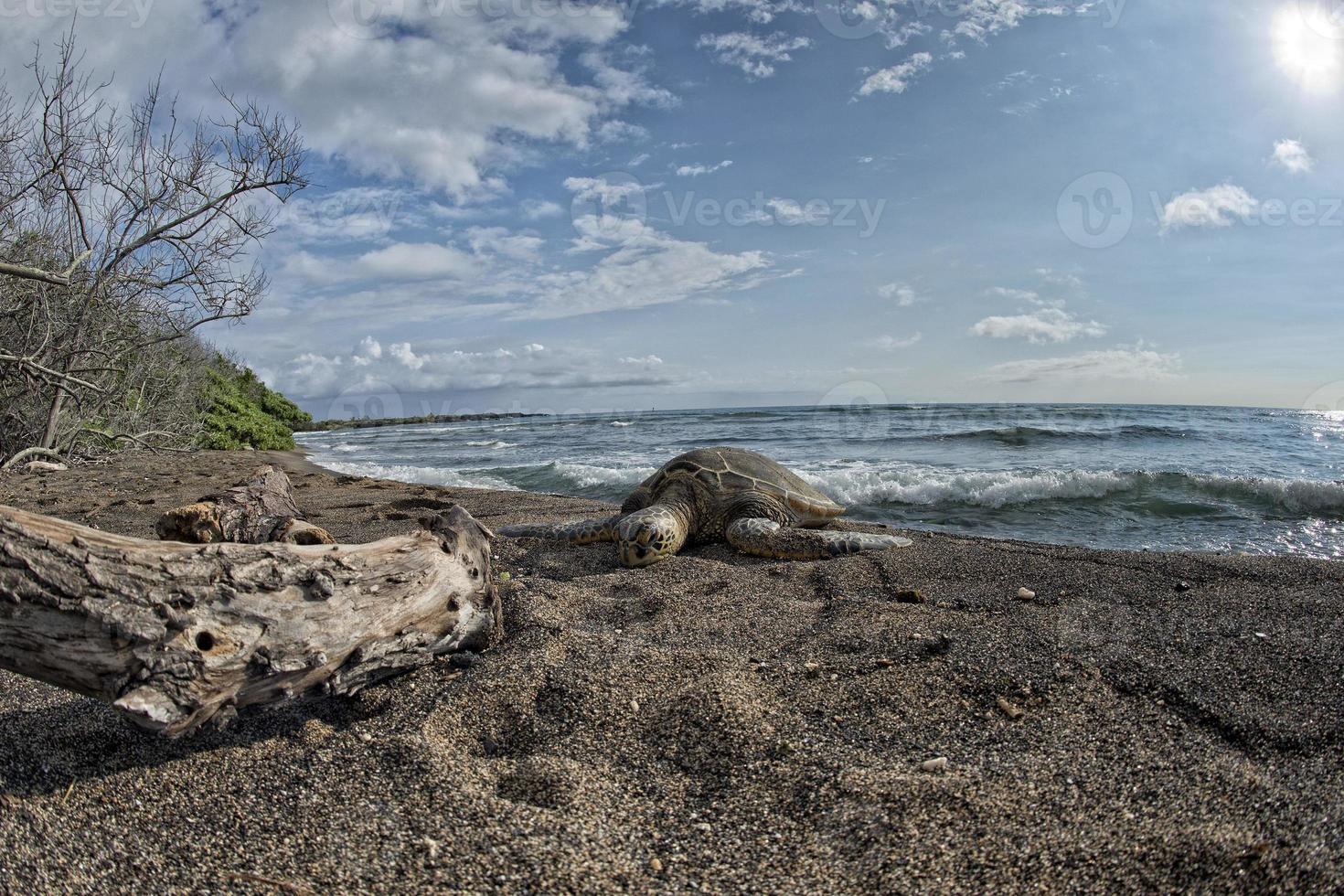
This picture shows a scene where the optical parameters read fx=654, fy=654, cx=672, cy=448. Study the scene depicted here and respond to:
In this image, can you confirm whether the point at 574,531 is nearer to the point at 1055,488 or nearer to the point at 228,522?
the point at 228,522

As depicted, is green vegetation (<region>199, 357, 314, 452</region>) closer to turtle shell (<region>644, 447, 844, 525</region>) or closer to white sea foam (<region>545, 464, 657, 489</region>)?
white sea foam (<region>545, 464, 657, 489</region>)

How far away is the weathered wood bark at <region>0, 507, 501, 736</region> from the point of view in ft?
6.35


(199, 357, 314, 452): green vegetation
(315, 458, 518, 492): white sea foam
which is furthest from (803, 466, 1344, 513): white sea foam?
(199, 357, 314, 452): green vegetation

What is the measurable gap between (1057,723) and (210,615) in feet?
10.0

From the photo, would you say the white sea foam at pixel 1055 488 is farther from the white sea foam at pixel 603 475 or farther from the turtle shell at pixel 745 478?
the white sea foam at pixel 603 475

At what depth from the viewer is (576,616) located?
12.9 feet

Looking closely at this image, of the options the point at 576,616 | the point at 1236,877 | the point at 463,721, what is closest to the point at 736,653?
the point at 576,616

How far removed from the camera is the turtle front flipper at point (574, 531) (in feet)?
20.7

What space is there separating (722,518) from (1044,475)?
265 inches

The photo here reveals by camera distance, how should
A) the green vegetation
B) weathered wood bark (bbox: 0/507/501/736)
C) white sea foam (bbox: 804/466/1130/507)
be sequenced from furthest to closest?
the green vegetation < white sea foam (bbox: 804/466/1130/507) < weathered wood bark (bbox: 0/507/501/736)

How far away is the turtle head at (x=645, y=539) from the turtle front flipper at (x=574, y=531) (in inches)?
24.8

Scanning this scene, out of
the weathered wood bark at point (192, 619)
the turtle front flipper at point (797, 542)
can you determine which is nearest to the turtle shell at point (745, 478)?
the turtle front flipper at point (797, 542)

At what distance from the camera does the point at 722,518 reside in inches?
269

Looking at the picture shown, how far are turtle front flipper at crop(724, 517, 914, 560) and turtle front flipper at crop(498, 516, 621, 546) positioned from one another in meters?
1.19
